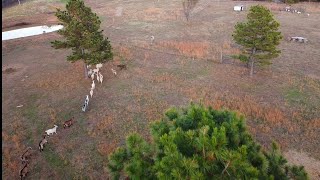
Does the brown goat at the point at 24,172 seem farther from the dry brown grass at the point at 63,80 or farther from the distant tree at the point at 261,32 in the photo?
the distant tree at the point at 261,32

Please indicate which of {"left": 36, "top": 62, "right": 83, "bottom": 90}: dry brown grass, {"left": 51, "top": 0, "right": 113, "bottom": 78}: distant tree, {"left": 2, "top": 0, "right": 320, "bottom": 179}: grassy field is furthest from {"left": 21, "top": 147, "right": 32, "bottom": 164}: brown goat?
{"left": 51, "top": 0, "right": 113, "bottom": 78}: distant tree

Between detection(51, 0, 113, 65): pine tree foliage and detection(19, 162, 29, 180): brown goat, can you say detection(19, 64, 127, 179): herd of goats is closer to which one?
detection(19, 162, 29, 180): brown goat

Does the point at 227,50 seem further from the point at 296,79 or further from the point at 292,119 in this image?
the point at 292,119

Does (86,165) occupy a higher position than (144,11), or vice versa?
(144,11)

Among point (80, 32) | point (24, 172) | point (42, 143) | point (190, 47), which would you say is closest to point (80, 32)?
point (80, 32)

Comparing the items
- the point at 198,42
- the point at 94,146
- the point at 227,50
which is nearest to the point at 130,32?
the point at 198,42

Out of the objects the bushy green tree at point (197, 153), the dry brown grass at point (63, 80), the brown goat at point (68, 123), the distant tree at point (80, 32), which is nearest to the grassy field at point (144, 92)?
the dry brown grass at point (63, 80)
